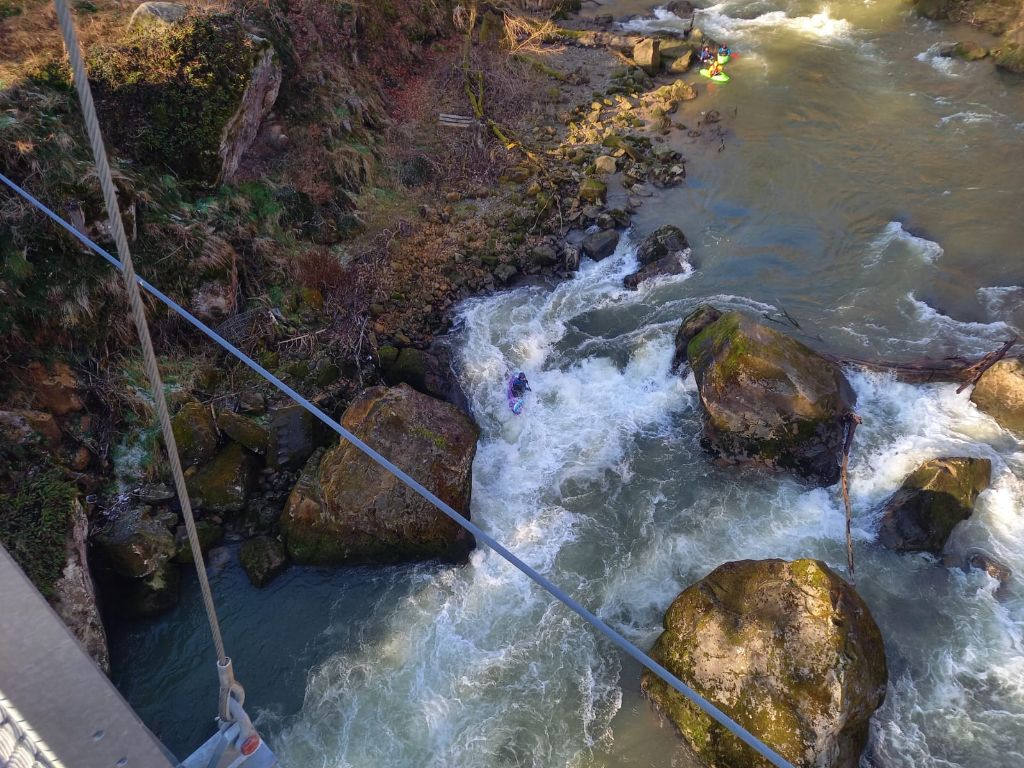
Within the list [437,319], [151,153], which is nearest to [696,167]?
[437,319]

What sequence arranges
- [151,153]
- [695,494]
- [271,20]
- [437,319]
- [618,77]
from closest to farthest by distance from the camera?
[695,494] < [151,153] < [437,319] < [271,20] < [618,77]

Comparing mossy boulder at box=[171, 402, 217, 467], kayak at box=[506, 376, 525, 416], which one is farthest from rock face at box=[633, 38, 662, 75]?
mossy boulder at box=[171, 402, 217, 467]

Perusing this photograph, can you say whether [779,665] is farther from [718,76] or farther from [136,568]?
[718,76]

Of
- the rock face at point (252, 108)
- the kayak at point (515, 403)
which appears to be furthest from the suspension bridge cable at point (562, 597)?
the rock face at point (252, 108)

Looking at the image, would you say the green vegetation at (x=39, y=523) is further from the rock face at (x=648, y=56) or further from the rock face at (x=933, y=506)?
the rock face at (x=648, y=56)

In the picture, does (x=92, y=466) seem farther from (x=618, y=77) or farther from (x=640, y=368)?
(x=618, y=77)
